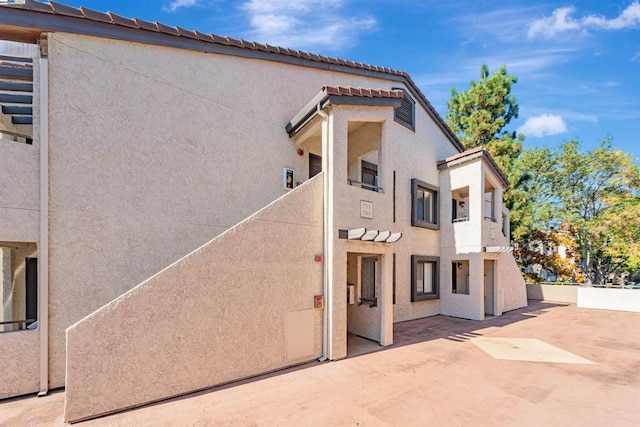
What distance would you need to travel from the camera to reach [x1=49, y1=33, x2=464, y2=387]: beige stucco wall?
20.6 feet

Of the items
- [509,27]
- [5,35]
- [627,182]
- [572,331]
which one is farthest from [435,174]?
[627,182]

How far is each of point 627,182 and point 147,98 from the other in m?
30.0

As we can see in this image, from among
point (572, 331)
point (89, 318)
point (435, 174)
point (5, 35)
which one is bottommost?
point (572, 331)

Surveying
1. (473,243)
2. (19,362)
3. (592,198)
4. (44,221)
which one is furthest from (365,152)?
(592,198)

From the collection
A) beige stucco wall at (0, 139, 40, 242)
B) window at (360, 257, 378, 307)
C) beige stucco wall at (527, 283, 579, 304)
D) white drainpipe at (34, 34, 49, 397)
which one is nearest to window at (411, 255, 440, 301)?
window at (360, 257, 378, 307)

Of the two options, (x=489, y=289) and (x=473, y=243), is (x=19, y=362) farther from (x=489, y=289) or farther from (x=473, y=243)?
(x=489, y=289)

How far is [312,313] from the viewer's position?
759cm

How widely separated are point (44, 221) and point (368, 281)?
8898mm

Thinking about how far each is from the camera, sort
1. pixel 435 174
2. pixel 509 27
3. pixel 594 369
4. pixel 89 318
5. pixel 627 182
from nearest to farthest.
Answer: pixel 89 318, pixel 594 369, pixel 509 27, pixel 435 174, pixel 627 182

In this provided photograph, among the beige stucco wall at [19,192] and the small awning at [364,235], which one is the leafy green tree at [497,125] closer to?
the small awning at [364,235]

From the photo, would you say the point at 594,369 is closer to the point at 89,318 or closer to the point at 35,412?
the point at 89,318

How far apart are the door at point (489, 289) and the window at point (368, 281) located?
308 inches

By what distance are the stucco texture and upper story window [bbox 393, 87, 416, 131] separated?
754cm

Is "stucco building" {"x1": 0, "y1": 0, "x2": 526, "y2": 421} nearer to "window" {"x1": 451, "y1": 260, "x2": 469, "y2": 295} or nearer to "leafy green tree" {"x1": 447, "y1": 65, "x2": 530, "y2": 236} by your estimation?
"window" {"x1": 451, "y1": 260, "x2": 469, "y2": 295}
